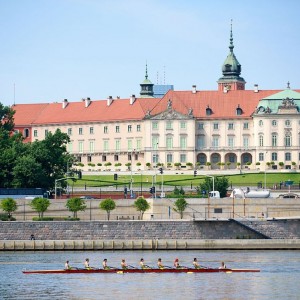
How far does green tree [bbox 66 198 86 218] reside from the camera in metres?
153

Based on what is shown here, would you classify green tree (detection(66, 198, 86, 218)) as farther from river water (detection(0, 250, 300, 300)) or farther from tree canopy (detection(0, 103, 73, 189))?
tree canopy (detection(0, 103, 73, 189))

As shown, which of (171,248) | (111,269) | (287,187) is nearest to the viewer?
(111,269)

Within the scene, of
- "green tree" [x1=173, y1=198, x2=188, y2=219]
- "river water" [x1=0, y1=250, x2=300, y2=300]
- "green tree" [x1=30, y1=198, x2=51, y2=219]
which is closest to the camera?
"river water" [x1=0, y1=250, x2=300, y2=300]

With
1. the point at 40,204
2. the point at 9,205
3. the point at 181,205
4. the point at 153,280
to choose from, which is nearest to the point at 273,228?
the point at 181,205

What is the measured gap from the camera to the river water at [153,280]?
112625mm

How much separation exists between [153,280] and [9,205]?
33.4 metres

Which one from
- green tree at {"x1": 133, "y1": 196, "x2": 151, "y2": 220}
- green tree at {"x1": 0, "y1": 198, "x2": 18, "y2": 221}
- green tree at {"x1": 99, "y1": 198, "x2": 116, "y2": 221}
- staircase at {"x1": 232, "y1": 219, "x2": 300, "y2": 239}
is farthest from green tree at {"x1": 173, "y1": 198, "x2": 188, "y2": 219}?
green tree at {"x1": 0, "y1": 198, "x2": 18, "y2": 221}

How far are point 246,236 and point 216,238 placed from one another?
2.57m

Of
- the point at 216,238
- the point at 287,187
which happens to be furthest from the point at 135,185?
the point at 216,238

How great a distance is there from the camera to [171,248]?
466 ft

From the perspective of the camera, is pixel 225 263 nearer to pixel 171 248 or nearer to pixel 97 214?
pixel 171 248

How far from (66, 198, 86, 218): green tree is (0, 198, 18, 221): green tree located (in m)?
4.83

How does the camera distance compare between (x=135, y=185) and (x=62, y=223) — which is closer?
(x=62, y=223)

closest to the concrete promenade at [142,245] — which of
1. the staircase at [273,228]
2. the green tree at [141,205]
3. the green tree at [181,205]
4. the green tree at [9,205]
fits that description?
the staircase at [273,228]
